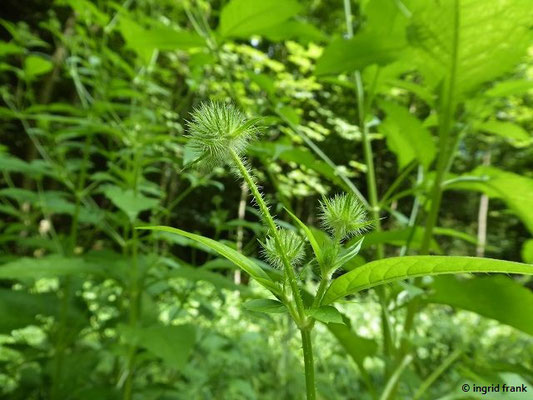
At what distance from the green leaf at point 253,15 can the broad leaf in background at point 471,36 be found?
0.30 m

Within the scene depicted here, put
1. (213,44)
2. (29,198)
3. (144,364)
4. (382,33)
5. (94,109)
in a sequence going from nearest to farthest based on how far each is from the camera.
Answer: (382,33), (213,44), (144,364), (94,109), (29,198)

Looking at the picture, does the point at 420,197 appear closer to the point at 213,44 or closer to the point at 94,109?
the point at 213,44

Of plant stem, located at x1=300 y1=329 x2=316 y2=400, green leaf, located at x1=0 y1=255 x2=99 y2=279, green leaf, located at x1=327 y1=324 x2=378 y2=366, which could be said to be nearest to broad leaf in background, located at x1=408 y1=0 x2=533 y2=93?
green leaf, located at x1=327 y1=324 x2=378 y2=366

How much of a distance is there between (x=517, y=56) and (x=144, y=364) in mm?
1453

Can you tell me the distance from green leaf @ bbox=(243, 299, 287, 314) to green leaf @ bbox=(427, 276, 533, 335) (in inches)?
18.1

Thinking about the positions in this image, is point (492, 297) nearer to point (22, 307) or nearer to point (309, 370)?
point (309, 370)

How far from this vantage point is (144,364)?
153 centimetres

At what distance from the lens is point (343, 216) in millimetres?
376

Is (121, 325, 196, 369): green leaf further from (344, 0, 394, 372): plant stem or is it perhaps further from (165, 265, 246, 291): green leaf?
(344, 0, 394, 372): plant stem

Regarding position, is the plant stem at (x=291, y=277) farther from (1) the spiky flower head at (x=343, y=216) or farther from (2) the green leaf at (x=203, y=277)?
(2) the green leaf at (x=203, y=277)

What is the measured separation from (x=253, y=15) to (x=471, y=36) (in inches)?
18.6

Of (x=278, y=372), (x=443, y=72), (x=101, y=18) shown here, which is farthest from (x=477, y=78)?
(x=278, y=372)

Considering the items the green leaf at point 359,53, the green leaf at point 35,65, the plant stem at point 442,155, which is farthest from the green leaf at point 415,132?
the green leaf at point 35,65

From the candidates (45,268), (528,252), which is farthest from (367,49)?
(45,268)
